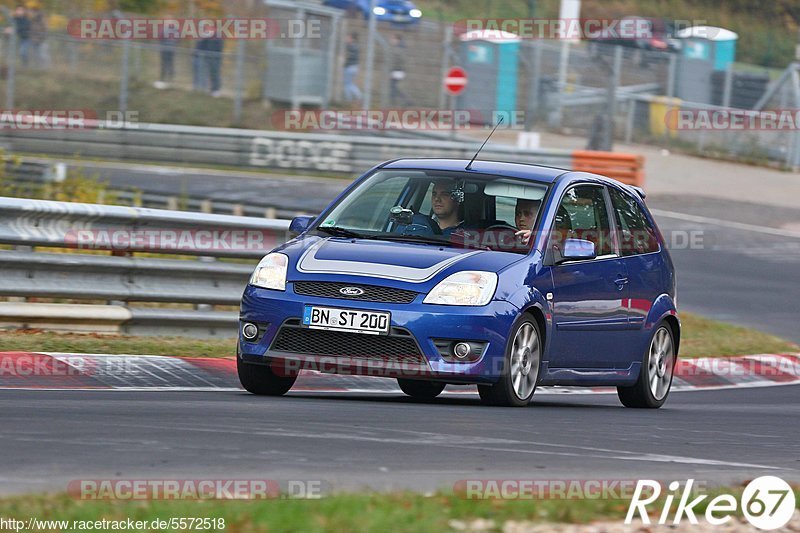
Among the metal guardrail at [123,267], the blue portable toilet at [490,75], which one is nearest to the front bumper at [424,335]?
the metal guardrail at [123,267]

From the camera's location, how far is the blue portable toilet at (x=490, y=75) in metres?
33.2

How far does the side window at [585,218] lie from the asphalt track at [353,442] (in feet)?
3.82

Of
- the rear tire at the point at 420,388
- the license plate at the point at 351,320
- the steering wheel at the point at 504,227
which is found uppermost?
the steering wheel at the point at 504,227

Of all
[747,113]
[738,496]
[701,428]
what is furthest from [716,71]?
[738,496]

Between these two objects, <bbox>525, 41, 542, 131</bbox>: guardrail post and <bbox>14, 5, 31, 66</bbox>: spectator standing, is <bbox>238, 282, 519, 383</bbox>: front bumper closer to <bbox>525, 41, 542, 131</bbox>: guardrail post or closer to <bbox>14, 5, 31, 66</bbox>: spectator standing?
<bbox>525, 41, 542, 131</bbox>: guardrail post

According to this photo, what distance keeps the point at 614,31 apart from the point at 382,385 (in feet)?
126

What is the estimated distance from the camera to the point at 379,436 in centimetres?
728

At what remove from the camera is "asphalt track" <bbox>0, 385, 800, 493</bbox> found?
241 inches

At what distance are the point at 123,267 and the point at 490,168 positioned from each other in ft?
10.8

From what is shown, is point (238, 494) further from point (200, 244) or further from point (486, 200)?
point (200, 244)

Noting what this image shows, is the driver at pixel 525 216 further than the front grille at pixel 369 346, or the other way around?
the driver at pixel 525 216

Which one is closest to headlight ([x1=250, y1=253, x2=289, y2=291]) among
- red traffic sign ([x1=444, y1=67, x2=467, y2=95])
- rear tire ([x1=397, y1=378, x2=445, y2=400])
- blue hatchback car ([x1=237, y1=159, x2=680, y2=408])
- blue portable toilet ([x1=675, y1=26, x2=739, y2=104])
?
blue hatchback car ([x1=237, y1=159, x2=680, y2=408])

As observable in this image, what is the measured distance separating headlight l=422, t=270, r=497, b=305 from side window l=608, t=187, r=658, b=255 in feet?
6.46

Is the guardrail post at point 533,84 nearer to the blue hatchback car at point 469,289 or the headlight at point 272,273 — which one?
the blue hatchback car at point 469,289
